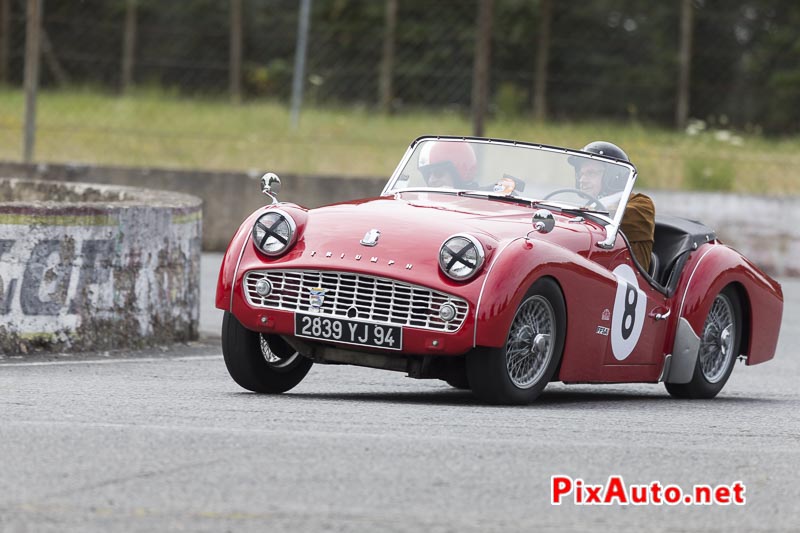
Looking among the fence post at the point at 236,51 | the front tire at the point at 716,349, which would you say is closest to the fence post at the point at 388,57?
the fence post at the point at 236,51

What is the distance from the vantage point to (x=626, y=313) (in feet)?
27.6

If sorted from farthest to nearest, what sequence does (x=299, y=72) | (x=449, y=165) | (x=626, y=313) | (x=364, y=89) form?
(x=299, y=72) → (x=364, y=89) → (x=449, y=165) → (x=626, y=313)

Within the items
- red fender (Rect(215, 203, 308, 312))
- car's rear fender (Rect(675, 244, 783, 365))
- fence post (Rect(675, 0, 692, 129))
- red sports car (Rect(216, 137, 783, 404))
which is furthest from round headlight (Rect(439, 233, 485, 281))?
fence post (Rect(675, 0, 692, 129))

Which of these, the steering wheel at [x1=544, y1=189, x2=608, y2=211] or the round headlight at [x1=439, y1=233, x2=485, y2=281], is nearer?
the round headlight at [x1=439, y1=233, x2=485, y2=281]

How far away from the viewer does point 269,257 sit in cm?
764

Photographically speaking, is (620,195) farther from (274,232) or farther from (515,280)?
(274,232)

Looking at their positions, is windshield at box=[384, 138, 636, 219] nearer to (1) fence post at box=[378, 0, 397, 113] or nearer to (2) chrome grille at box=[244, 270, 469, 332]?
(2) chrome grille at box=[244, 270, 469, 332]

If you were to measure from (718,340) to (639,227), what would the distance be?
97 centimetres

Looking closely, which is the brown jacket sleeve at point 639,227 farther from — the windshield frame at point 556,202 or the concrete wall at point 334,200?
the concrete wall at point 334,200

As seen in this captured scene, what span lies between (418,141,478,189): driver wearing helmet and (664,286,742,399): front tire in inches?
67.5

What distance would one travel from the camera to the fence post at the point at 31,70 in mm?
17281

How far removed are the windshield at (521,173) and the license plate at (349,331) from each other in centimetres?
159

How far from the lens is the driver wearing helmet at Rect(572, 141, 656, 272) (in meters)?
8.84

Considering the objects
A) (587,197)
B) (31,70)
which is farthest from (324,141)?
(587,197)
